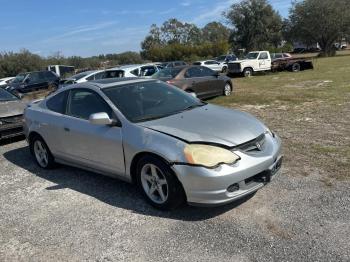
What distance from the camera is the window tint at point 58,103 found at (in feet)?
20.4

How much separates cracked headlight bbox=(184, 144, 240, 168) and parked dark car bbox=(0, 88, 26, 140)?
619 cm

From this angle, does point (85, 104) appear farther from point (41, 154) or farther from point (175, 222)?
point (175, 222)

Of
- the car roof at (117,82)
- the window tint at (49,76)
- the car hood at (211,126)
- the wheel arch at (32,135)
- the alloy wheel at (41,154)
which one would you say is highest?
the car roof at (117,82)

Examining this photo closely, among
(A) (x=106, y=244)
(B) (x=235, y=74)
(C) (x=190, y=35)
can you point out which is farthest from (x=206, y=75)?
(C) (x=190, y=35)

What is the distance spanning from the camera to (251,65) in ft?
92.7

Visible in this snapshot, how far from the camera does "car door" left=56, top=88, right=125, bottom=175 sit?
5.08 metres

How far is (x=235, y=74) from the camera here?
93.4 feet

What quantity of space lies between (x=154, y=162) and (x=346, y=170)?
272cm

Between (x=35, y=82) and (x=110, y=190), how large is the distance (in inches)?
840

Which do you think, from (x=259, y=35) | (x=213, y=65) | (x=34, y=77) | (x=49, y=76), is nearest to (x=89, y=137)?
(x=34, y=77)

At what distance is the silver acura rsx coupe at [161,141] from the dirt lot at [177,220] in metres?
0.29

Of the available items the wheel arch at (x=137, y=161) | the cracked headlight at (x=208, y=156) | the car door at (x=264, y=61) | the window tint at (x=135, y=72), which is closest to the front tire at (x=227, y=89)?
the window tint at (x=135, y=72)

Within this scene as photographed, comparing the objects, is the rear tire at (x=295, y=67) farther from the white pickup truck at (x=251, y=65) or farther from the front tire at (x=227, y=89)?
the front tire at (x=227, y=89)

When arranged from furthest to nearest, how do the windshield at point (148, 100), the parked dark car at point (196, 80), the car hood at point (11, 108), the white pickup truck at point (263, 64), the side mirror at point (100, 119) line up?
the white pickup truck at point (263, 64)
the parked dark car at point (196, 80)
the car hood at point (11, 108)
the windshield at point (148, 100)
the side mirror at point (100, 119)
